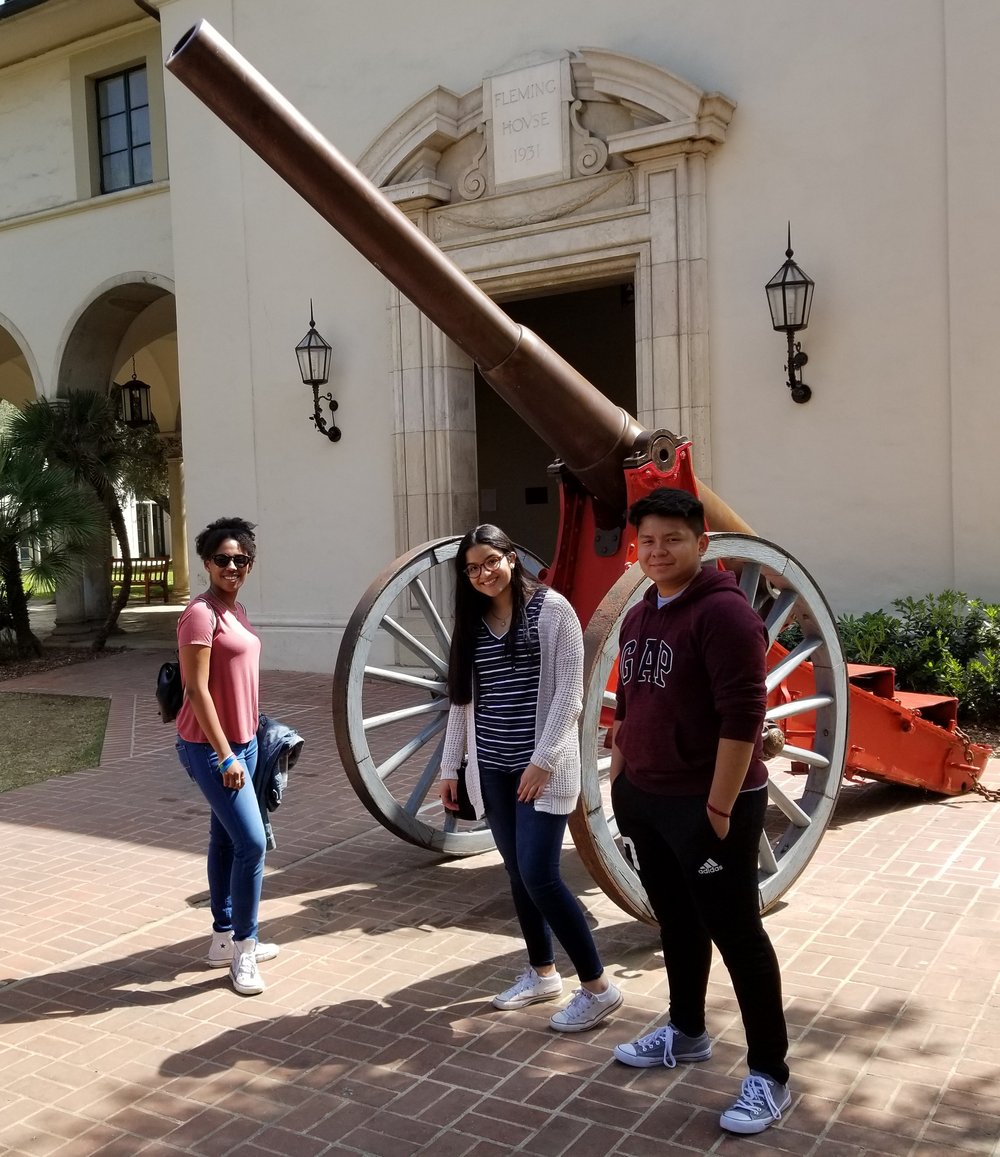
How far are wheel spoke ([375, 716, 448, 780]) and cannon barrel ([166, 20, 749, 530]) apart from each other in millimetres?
1346

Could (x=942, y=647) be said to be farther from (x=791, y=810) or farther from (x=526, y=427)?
(x=526, y=427)

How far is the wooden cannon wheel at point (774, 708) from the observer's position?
384 cm

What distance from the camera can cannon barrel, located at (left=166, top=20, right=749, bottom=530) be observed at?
368cm

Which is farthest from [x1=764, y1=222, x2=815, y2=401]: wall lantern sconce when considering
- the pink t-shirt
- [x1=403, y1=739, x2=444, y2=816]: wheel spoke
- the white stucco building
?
the pink t-shirt

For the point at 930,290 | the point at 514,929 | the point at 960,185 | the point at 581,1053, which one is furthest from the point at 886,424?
the point at 581,1053

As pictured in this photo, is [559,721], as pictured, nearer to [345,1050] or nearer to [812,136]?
[345,1050]

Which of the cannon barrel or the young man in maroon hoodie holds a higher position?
the cannon barrel

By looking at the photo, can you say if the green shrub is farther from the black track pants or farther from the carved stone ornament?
the black track pants

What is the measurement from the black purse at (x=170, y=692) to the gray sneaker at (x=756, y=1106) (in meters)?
2.17

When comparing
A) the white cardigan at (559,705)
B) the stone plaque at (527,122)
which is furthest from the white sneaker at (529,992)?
the stone plaque at (527,122)

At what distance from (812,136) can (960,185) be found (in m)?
1.17

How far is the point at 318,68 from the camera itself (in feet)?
36.7

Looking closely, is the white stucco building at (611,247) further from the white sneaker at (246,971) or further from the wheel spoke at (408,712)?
the white sneaker at (246,971)

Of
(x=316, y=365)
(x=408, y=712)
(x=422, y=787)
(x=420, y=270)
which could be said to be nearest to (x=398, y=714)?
(x=408, y=712)
